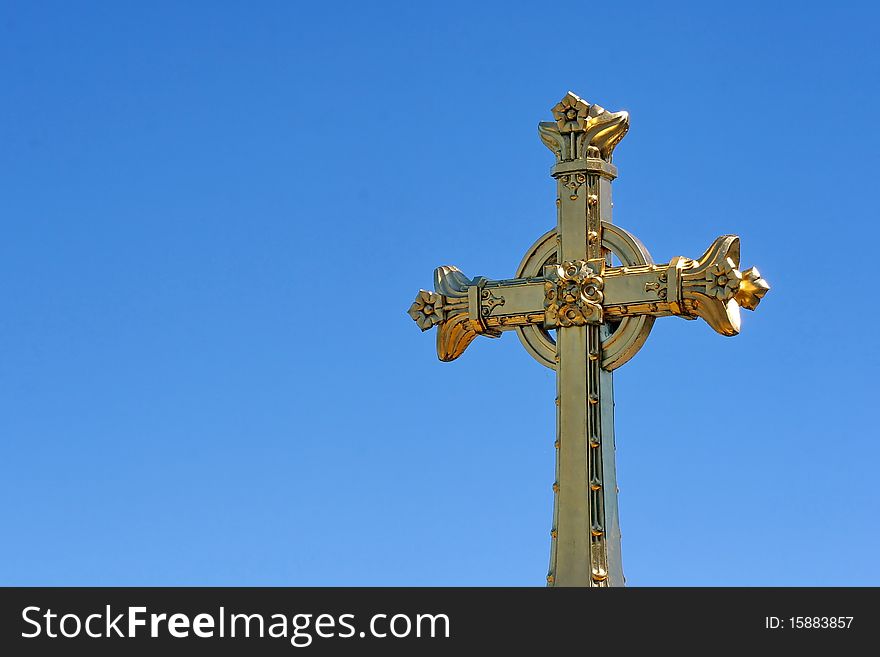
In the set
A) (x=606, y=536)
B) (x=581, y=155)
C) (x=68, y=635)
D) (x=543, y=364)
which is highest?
(x=581, y=155)

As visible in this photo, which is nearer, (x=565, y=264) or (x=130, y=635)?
(x=130, y=635)

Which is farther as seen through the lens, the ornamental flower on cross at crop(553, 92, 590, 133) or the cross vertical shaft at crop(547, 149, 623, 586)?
the ornamental flower on cross at crop(553, 92, 590, 133)

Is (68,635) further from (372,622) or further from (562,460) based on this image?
(562,460)

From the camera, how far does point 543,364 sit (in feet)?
76.0

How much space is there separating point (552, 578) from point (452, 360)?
2441 millimetres

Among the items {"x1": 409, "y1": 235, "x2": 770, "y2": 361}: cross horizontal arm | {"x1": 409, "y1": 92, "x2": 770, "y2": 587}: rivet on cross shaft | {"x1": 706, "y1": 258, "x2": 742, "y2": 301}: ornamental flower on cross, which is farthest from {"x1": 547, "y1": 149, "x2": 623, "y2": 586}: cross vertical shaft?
{"x1": 706, "y1": 258, "x2": 742, "y2": 301}: ornamental flower on cross

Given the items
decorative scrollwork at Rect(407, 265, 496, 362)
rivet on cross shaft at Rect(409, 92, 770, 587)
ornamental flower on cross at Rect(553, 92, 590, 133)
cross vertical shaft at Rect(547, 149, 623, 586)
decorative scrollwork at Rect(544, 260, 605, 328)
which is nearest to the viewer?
cross vertical shaft at Rect(547, 149, 623, 586)

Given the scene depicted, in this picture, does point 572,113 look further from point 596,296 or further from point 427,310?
point 427,310

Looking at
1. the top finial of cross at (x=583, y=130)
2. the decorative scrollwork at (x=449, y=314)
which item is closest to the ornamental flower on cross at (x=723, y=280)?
the top finial of cross at (x=583, y=130)

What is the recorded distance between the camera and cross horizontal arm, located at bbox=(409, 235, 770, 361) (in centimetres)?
2258

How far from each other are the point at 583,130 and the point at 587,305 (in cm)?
148

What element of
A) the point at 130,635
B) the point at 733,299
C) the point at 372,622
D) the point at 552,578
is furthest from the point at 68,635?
the point at 733,299

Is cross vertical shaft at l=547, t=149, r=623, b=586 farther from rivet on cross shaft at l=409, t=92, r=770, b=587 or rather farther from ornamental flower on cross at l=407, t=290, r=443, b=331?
ornamental flower on cross at l=407, t=290, r=443, b=331

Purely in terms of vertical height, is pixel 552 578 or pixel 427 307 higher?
pixel 427 307
